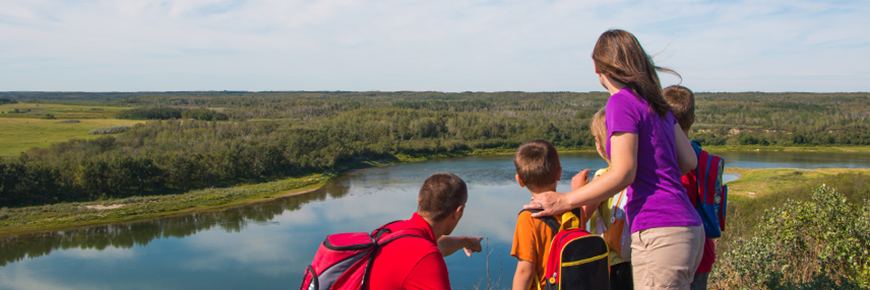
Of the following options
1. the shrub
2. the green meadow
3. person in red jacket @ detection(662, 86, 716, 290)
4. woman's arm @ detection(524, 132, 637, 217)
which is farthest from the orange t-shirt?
the shrub

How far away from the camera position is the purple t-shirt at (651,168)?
178cm

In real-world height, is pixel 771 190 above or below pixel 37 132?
below

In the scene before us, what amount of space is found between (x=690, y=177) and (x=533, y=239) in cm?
73

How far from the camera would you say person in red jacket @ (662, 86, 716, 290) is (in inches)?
85.7

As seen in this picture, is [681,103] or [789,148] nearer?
[681,103]

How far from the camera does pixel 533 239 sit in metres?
2.08

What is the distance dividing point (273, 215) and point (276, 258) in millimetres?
8633

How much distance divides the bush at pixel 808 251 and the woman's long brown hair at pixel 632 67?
303 cm

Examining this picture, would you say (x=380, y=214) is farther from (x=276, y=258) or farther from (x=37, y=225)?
(x=37, y=225)

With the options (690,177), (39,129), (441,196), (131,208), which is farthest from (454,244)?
(39,129)

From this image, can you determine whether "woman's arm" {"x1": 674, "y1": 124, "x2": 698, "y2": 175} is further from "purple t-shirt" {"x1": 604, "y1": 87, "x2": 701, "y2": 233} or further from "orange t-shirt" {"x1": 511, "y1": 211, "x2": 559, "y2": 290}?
"orange t-shirt" {"x1": 511, "y1": 211, "x2": 559, "y2": 290}

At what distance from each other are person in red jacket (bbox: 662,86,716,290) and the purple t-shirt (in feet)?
1.24

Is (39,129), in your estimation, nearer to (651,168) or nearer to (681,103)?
(681,103)

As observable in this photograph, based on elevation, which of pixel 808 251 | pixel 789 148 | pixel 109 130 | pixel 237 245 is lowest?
pixel 789 148
